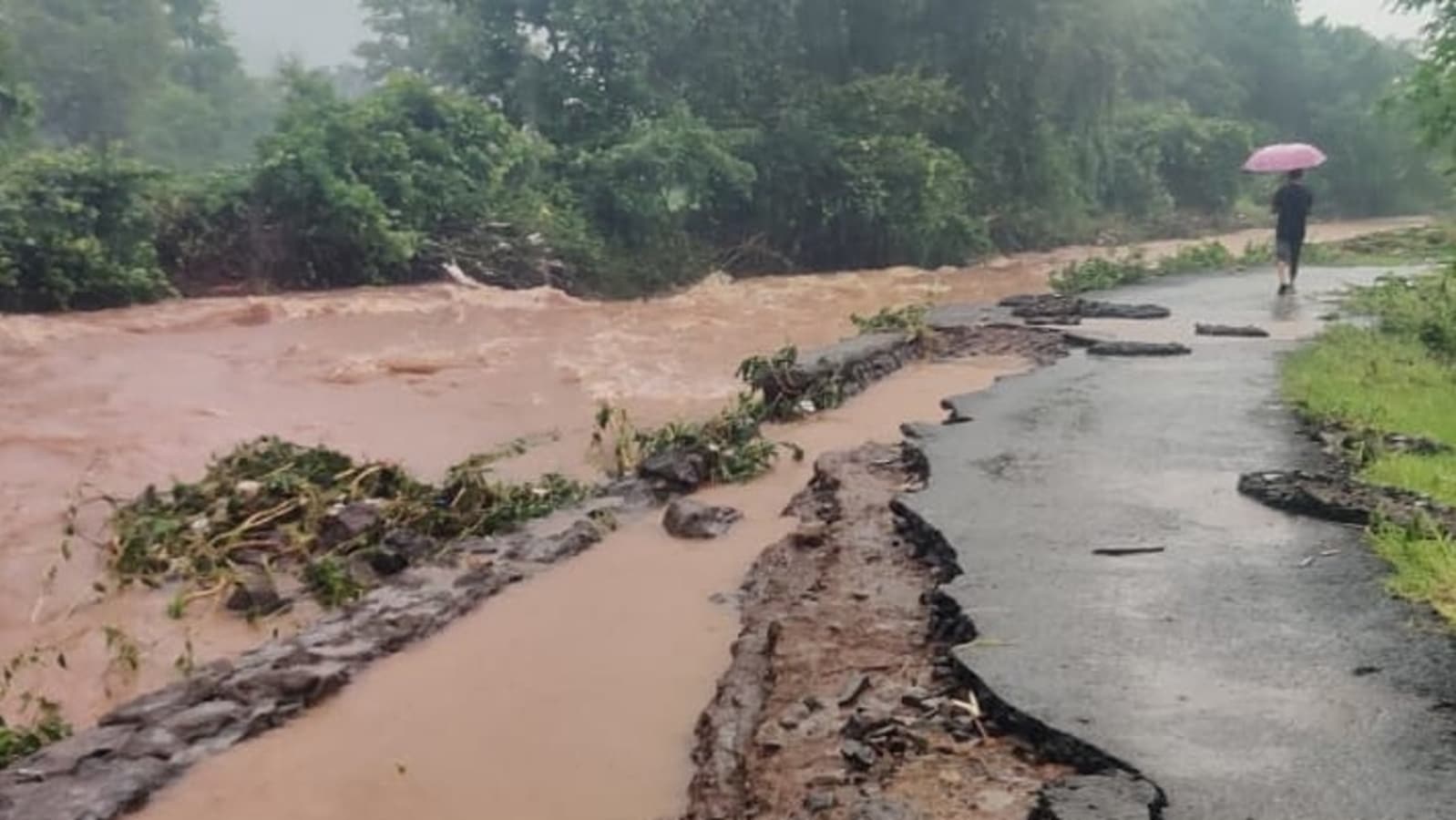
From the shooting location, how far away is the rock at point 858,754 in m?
3.64

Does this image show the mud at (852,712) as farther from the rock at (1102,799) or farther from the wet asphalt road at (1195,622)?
the wet asphalt road at (1195,622)

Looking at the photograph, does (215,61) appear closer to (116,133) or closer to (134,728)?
(116,133)

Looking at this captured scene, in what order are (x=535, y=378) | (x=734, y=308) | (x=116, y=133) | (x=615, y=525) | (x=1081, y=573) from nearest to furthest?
1. (x=1081, y=573)
2. (x=615, y=525)
3. (x=535, y=378)
4. (x=734, y=308)
5. (x=116, y=133)

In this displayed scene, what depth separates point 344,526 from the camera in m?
6.62

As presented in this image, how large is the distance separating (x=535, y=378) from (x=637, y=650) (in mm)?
7045

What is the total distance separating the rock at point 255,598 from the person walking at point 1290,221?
520 inches

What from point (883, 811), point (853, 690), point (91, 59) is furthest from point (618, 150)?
point (91, 59)

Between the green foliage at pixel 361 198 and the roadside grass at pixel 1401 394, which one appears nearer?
the roadside grass at pixel 1401 394

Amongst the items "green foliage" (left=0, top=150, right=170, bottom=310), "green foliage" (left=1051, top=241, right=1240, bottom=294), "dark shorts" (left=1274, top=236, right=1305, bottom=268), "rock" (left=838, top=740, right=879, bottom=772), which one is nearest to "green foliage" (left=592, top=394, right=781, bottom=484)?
"rock" (left=838, top=740, right=879, bottom=772)

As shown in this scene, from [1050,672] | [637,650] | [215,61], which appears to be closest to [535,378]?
[637,650]

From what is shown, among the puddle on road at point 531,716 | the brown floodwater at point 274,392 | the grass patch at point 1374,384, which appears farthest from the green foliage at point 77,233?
the grass patch at point 1374,384

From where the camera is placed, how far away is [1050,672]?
13.3 ft

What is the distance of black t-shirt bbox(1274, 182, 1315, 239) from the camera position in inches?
616

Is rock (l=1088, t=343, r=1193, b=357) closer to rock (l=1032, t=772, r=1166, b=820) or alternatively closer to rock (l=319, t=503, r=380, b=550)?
rock (l=319, t=503, r=380, b=550)
